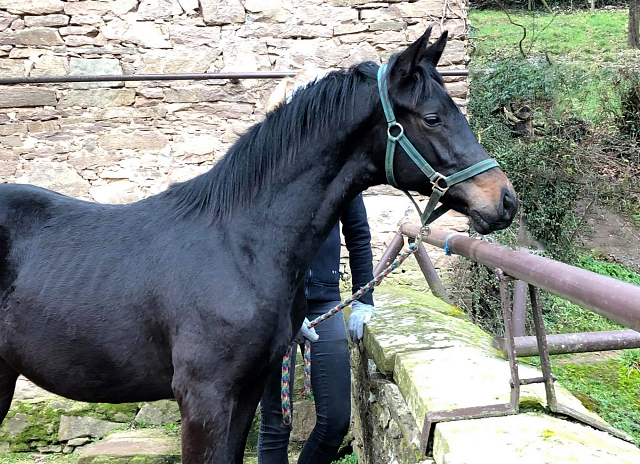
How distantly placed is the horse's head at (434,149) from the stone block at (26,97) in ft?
12.7

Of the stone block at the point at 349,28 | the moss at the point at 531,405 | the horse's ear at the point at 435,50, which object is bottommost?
the moss at the point at 531,405

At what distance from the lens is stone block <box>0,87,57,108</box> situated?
191 inches

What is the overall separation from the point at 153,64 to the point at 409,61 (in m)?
3.57

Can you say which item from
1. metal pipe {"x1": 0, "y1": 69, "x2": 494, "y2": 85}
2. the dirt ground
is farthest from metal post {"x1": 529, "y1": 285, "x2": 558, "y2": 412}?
the dirt ground

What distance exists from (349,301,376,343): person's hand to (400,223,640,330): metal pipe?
1.01 meters

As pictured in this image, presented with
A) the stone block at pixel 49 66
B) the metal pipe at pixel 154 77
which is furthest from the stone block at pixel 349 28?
the stone block at pixel 49 66

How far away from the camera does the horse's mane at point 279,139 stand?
2.03 meters

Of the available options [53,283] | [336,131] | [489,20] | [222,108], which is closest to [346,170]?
[336,131]

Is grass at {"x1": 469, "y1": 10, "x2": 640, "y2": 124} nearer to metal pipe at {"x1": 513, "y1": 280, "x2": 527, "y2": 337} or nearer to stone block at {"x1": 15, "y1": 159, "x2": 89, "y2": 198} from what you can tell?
stone block at {"x1": 15, "y1": 159, "x2": 89, "y2": 198}

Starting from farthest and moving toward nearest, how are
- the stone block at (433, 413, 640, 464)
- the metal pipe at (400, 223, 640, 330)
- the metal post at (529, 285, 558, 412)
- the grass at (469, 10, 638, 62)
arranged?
the grass at (469, 10, 638, 62) < the metal post at (529, 285, 558, 412) < the stone block at (433, 413, 640, 464) < the metal pipe at (400, 223, 640, 330)

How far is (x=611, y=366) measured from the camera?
4.41m

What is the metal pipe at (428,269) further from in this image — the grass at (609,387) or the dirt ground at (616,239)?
the dirt ground at (616,239)

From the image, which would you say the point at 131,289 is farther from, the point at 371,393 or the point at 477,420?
the point at 371,393

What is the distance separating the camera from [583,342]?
6.87 feet
